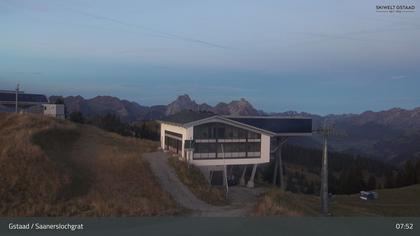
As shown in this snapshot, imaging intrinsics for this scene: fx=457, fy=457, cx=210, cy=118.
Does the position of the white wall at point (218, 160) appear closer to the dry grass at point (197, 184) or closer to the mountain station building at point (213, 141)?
the mountain station building at point (213, 141)

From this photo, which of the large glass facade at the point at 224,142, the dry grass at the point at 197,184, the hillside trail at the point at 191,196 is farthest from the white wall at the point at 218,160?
the hillside trail at the point at 191,196

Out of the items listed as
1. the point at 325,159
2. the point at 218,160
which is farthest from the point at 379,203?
the point at 325,159

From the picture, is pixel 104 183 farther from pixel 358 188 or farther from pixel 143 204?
pixel 358 188

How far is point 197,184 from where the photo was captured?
1905 centimetres

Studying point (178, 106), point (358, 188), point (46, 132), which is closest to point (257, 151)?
point (178, 106)

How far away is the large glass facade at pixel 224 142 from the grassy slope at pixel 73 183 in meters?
3.28

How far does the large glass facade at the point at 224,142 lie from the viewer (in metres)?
23.0

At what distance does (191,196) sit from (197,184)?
6.76 ft

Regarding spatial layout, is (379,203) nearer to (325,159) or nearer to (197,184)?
(325,159)

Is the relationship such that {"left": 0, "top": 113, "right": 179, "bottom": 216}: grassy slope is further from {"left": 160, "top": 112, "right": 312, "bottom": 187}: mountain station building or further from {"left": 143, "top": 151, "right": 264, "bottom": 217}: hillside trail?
{"left": 160, "top": 112, "right": 312, "bottom": 187}: mountain station building

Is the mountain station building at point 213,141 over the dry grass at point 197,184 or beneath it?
over

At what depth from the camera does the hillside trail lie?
47.9 ft

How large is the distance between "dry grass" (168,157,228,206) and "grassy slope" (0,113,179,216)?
4.81 ft

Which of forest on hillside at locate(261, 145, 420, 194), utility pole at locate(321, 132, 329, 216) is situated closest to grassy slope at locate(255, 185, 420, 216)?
utility pole at locate(321, 132, 329, 216)
